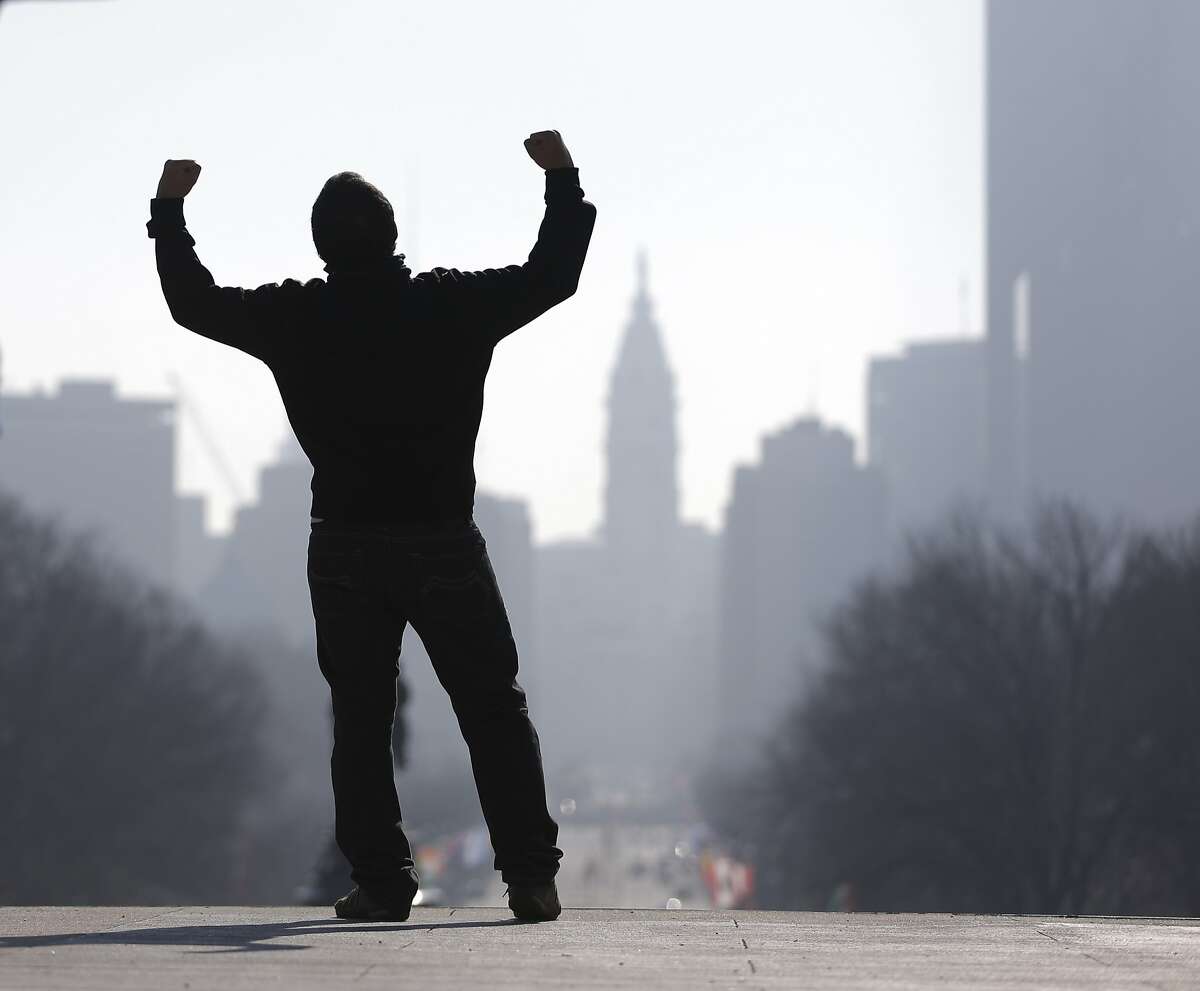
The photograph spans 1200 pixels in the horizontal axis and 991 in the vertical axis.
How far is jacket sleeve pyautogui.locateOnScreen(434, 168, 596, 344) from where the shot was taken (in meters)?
6.62

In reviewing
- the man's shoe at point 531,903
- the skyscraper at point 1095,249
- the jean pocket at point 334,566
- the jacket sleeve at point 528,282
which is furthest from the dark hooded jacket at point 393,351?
the skyscraper at point 1095,249

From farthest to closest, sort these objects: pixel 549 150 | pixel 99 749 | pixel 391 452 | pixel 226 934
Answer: pixel 99 749 → pixel 549 150 → pixel 391 452 → pixel 226 934

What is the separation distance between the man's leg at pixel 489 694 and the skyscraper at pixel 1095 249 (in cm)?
9623

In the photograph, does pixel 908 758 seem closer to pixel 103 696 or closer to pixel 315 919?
pixel 103 696

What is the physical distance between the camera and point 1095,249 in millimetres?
130250

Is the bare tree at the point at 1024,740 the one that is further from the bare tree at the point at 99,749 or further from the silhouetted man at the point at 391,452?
the silhouetted man at the point at 391,452

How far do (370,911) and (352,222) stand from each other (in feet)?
6.72

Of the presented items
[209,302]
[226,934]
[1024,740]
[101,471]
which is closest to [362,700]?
[226,934]

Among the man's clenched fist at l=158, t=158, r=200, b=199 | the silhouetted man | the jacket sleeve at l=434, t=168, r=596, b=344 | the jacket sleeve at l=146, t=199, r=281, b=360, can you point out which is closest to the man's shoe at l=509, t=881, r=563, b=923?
the silhouetted man

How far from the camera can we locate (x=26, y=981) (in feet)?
15.8

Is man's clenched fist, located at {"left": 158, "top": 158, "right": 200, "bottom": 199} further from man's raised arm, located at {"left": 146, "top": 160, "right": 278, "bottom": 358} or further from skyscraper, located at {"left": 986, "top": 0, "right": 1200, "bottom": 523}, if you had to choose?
skyscraper, located at {"left": 986, "top": 0, "right": 1200, "bottom": 523}

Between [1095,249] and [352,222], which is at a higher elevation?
[1095,249]

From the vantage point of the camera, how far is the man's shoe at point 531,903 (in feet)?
22.1

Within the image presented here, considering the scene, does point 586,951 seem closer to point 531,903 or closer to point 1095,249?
point 531,903
